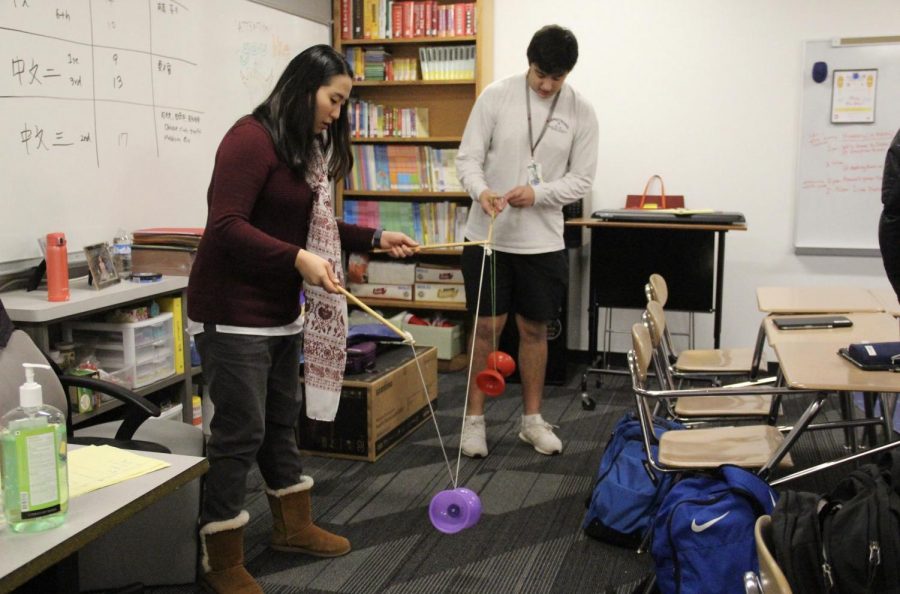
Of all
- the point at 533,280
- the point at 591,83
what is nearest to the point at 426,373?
the point at 533,280

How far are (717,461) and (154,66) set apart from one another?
8.50 ft

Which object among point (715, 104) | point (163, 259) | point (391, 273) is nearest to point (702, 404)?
point (163, 259)

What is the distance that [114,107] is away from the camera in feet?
10.4

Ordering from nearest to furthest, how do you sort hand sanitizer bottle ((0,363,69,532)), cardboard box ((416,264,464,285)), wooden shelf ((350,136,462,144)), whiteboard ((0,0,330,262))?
hand sanitizer bottle ((0,363,69,532)), whiteboard ((0,0,330,262)), wooden shelf ((350,136,462,144)), cardboard box ((416,264,464,285))

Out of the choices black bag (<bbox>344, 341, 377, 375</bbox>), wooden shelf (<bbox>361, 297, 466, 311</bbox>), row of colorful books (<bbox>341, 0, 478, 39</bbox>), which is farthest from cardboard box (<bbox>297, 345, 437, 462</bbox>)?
row of colorful books (<bbox>341, 0, 478, 39</bbox>)

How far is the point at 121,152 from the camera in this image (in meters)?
3.21

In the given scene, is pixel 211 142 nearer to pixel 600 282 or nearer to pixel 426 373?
pixel 426 373

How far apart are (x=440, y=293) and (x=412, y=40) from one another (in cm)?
148

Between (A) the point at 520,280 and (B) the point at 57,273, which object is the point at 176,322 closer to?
(B) the point at 57,273

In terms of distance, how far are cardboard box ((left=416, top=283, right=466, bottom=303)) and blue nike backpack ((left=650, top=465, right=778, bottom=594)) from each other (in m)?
2.89

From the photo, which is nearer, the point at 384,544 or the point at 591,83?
the point at 384,544

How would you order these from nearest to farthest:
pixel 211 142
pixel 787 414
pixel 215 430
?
pixel 215 430
pixel 211 142
pixel 787 414

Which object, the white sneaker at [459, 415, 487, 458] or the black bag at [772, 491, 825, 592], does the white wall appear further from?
the black bag at [772, 491, 825, 592]

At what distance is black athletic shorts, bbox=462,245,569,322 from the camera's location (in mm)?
3373
